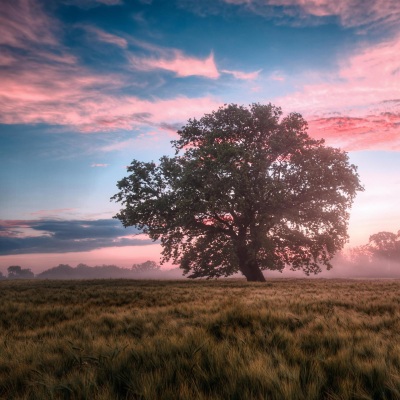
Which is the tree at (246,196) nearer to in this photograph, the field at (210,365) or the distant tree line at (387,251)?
the field at (210,365)

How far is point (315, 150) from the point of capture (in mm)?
27109

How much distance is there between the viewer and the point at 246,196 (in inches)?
1014

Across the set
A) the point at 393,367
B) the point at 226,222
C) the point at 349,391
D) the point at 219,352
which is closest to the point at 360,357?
the point at 393,367

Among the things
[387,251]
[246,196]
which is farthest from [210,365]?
[387,251]

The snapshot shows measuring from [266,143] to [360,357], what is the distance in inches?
1004

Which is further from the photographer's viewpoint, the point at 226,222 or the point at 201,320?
the point at 226,222

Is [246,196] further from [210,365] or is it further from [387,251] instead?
[387,251]

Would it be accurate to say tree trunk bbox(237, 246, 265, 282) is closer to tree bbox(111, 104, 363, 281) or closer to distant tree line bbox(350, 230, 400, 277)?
tree bbox(111, 104, 363, 281)

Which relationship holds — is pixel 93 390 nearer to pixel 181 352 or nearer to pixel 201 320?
pixel 181 352

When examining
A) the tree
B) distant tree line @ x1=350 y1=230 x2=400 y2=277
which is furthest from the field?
distant tree line @ x1=350 y1=230 x2=400 y2=277

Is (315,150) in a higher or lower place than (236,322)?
higher

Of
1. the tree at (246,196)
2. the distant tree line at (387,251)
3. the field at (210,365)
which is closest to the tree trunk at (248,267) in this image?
the tree at (246,196)

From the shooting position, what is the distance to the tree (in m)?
25.4

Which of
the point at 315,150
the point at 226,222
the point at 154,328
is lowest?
the point at 154,328
